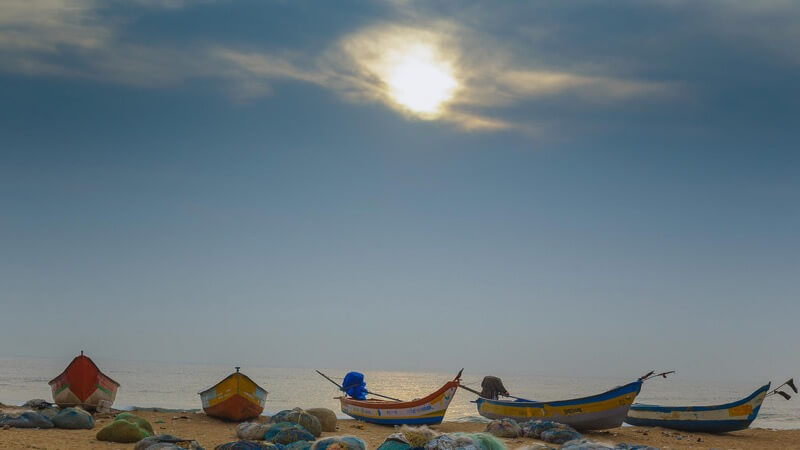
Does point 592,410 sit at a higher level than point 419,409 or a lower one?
higher

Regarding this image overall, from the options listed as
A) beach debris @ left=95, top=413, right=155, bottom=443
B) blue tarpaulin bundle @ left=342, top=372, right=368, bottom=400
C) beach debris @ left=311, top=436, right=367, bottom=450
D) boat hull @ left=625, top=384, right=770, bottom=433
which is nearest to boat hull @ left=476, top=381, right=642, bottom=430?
boat hull @ left=625, top=384, right=770, bottom=433

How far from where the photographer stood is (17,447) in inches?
514

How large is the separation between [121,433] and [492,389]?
14.6 meters

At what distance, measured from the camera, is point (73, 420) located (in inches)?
704

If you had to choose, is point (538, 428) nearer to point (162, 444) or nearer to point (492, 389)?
point (492, 389)

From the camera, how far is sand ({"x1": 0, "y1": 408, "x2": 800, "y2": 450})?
14883 mm

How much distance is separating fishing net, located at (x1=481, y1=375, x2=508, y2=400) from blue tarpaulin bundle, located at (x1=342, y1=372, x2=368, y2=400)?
4.45 meters

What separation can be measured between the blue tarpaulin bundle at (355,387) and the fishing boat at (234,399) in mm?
4116

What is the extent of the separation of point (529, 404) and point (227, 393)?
9.83 m

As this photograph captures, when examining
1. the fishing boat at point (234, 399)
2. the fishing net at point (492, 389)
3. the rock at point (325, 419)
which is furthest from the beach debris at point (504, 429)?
the fishing boat at point (234, 399)

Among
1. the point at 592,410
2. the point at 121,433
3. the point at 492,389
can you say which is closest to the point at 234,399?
the point at 121,433

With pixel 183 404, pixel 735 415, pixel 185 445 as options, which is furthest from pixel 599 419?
pixel 183 404

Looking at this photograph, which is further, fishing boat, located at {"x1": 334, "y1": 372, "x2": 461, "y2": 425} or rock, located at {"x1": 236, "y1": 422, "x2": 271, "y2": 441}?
fishing boat, located at {"x1": 334, "y1": 372, "x2": 461, "y2": 425}

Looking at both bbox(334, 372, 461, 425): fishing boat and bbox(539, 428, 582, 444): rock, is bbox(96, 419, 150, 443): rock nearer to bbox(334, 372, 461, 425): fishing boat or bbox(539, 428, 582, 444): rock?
bbox(334, 372, 461, 425): fishing boat
